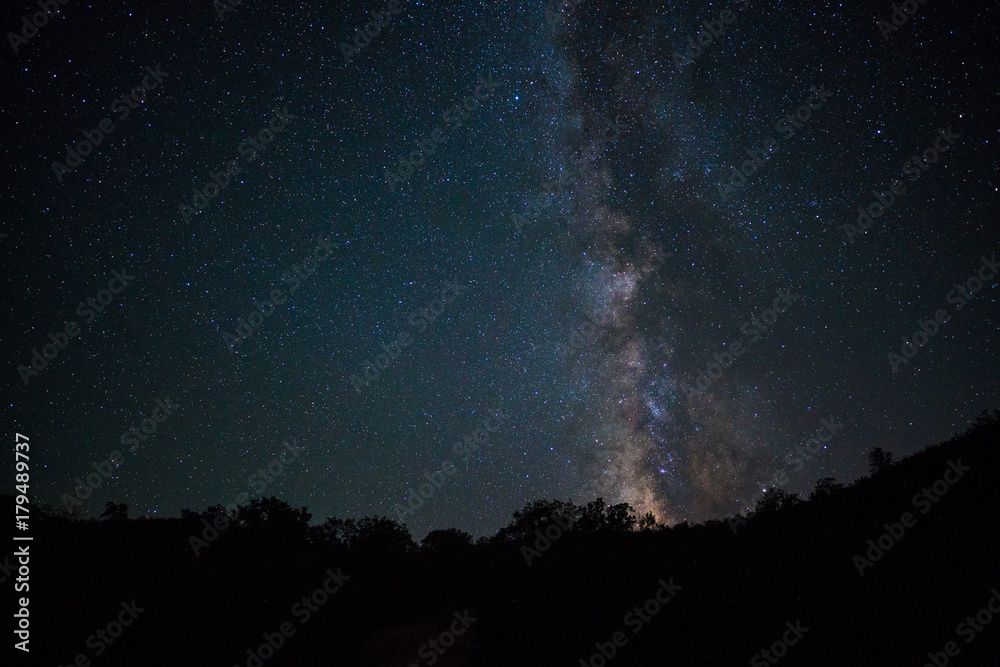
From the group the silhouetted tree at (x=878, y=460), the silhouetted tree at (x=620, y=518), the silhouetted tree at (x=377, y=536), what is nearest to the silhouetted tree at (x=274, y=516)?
the silhouetted tree at (x=377, y=536)

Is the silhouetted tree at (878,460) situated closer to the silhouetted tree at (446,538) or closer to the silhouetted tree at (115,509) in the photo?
the silhouetted tree at (446,538)

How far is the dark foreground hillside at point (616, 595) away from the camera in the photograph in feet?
31.5

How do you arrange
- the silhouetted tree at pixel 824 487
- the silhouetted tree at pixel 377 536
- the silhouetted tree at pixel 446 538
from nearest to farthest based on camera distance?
the silhouetted tree at pixel 824 487, the silhouetted tree at pixel 377 536, the silhouetted tree at pixel 446 538

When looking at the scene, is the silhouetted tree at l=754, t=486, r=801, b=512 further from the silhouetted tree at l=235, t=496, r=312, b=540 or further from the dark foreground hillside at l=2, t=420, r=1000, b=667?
the silhouetted tree at l=235, t=496, r=312, b=540

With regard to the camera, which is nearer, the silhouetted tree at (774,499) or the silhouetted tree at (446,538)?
the silhouetted tree at (774,499)

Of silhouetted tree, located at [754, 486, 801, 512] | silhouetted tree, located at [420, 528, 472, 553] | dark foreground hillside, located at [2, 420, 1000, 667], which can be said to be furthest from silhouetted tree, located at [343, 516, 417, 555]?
silhouetted tree, located at [754, 486, 801, 512]

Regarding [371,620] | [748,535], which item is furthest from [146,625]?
[748,535]

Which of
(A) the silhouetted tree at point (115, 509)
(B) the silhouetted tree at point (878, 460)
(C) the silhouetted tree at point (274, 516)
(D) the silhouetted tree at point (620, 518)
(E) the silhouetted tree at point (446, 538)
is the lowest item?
(B) the silhouetted tree at point (878, 460)

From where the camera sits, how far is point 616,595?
1366 cm

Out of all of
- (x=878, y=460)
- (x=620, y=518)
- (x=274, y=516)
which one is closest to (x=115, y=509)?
(x=274, y=516)

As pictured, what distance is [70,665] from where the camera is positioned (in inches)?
407

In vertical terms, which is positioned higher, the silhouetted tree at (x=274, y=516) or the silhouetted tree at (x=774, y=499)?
the silhouetted tree at (x=274, y=516)

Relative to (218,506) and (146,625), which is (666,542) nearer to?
(146,625)

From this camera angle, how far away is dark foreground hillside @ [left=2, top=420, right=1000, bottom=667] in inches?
378
